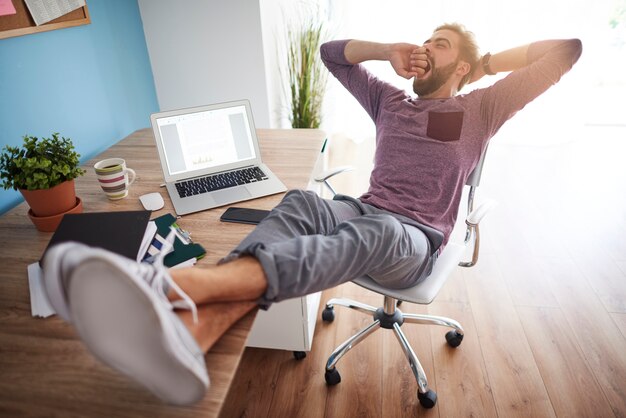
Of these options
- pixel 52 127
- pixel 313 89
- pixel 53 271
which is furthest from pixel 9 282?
pixel 313 89

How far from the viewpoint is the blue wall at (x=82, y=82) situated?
4.54ft

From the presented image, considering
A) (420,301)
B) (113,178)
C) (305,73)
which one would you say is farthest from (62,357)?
(305,73)

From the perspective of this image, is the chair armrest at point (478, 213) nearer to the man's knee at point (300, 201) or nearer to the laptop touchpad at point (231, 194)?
the man's knee at point (300, 201)

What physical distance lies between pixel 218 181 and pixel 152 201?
0.24 m

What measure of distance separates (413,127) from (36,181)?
1.34m

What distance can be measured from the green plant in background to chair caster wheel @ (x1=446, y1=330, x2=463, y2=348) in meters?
1.91

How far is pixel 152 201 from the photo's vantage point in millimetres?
1329

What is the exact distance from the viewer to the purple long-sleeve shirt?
142 centimetres

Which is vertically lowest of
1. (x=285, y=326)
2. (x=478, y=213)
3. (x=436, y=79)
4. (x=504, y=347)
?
(x=504, y=347)

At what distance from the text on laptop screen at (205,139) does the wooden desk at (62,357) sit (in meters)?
0.25

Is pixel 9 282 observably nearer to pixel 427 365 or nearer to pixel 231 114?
pixel 231 114

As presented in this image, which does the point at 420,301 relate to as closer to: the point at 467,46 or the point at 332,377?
the point at 332,377

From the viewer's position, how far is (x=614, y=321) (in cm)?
185

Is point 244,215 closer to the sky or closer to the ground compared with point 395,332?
closer to the sky
